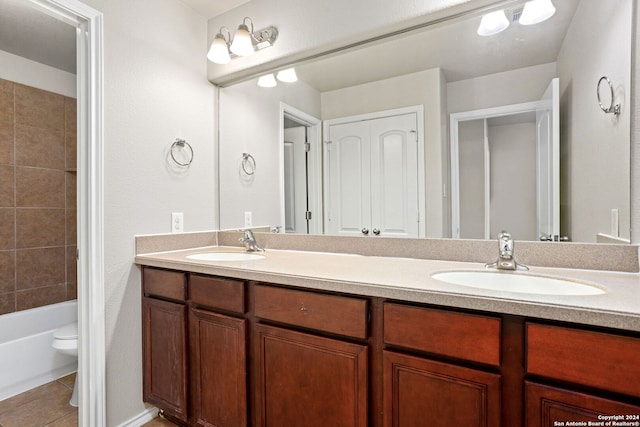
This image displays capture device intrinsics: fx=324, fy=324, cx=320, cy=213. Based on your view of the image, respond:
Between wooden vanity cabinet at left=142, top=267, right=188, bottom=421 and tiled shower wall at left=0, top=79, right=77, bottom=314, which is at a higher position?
tiled shower wall at left=0, top=79, right=77, bottom=314

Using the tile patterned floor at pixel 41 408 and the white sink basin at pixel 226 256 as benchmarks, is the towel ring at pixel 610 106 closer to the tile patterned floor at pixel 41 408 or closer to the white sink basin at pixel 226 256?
the white sink basin at pixel 226 256

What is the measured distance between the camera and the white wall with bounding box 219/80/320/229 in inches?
80.3

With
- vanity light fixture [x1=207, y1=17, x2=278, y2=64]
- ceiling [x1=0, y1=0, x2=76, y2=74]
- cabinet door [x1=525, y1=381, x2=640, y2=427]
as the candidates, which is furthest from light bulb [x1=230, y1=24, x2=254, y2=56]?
cabinet door [x1=525, y1=381, x2=640, y2=427]

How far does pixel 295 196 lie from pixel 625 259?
1488 mm

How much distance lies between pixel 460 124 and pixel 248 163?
4.35 feet

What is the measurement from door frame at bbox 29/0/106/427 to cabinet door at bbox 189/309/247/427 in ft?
1.61

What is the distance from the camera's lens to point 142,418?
69.4 inches

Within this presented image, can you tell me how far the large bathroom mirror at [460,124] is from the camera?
1.21 metres

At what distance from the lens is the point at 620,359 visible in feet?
2.42

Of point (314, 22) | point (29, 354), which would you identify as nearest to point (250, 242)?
point (314, 22)

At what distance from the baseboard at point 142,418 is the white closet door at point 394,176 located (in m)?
1.59

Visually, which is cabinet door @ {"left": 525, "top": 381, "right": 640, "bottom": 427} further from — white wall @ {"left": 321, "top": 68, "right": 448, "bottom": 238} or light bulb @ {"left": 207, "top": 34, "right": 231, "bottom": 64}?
light bulb @ {"left": 207, "top": 34, "right": 231, "bottom": 64}

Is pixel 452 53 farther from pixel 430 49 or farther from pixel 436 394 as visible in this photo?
pixel 436 394

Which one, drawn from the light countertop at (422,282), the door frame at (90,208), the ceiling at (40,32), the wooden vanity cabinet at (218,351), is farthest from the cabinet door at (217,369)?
the ceiling at (40,32)
